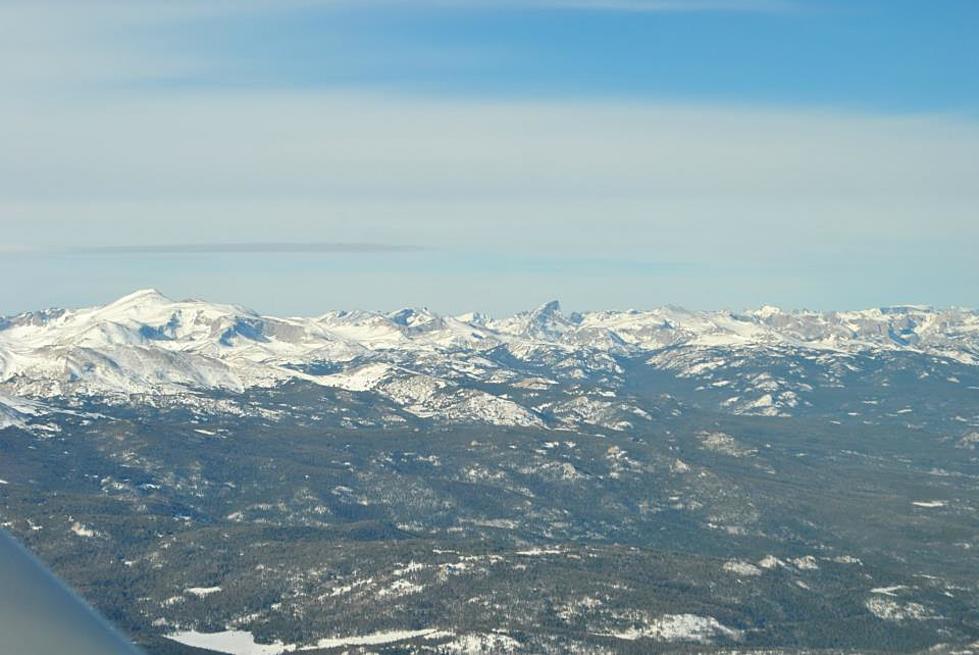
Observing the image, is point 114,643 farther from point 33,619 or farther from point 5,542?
point 5,542

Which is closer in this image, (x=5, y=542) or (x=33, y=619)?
(x=33, y=619)

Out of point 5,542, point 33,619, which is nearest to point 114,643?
point 33,619

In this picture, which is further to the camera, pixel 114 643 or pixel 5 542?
pixel 5 542
